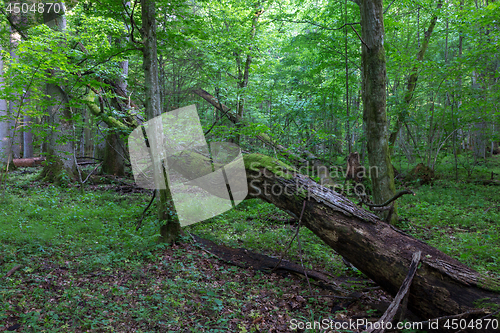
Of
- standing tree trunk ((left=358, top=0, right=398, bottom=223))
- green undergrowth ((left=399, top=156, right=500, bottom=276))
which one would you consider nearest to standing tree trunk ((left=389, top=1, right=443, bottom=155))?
green undergrowth ((left=399, top=156, right=500, bottom=276))

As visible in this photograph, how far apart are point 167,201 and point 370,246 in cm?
344

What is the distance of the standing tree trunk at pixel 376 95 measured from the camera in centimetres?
548

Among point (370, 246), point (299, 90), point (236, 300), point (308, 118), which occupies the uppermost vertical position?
point (299, 90)

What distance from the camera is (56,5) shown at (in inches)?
355

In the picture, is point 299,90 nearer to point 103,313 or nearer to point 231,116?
point 231,116

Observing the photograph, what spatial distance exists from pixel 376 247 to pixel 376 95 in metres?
3.47

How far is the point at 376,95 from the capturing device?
557 cm

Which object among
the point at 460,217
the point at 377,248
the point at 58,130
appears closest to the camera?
the point at 377,248

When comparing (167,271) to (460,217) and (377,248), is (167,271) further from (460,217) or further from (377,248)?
(460,217)

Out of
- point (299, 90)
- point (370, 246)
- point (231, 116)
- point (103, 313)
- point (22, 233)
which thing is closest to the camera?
point (103, 313)

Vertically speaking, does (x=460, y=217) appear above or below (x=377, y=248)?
below

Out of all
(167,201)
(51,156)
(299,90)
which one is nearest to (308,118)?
(299,90)

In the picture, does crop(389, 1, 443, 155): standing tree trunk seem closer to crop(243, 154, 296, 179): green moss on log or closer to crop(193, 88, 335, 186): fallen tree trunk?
crop(193, 88, 335, 186): fallen tree trunk

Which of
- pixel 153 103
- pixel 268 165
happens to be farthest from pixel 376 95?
pixel 153 103
